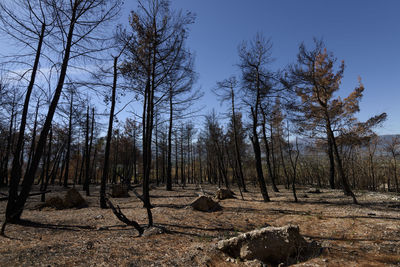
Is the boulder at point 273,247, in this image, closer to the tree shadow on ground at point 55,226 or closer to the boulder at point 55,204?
the tree shadow on ground at point 55,226

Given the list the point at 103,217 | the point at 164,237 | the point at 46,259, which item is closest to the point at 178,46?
the point at 164,237

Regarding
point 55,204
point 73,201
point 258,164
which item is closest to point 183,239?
point 258,164

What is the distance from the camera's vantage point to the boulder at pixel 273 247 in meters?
3.56

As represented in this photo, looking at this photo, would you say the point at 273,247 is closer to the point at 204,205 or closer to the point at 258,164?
the point at 204,205

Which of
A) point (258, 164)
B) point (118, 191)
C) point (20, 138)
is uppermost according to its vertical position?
point (20, 138)

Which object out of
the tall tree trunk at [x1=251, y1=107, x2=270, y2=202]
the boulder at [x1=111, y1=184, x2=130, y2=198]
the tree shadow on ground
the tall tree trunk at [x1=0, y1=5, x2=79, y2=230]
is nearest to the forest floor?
the tree shadow on ground

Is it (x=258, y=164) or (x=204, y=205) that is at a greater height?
(x=258, y=164)

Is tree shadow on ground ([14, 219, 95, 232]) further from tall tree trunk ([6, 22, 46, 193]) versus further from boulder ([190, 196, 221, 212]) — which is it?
boulder ([190, 196, 221, 212])

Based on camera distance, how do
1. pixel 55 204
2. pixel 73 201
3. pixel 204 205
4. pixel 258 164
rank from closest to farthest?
pixel 204 205 → pixel 55 204 → pixel 73 201 → pixel 258 164

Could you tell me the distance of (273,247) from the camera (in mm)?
3619

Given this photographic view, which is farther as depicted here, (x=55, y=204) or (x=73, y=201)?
(x=73, y=201)

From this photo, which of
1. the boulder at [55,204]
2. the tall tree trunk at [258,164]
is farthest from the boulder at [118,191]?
the tall tree trunk at [258,164]

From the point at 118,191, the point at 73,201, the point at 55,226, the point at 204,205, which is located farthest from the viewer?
the point at 118,191

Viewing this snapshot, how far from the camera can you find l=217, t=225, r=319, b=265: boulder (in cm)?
356
